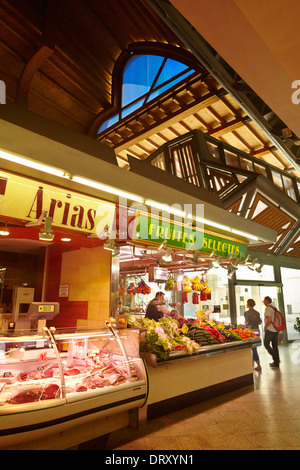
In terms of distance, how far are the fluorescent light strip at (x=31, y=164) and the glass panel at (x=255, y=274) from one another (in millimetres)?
9401

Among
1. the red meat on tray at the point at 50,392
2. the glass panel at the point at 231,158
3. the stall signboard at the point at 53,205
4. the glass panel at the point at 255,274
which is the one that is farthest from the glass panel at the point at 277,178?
the red meat on tray at the point at 50,392

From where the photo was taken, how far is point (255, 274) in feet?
40.3

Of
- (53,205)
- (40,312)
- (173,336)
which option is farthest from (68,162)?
(173,336)

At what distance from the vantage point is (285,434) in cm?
372

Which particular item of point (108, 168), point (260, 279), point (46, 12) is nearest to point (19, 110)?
point (108, 168)

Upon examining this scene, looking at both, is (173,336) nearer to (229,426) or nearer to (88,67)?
(229,426)

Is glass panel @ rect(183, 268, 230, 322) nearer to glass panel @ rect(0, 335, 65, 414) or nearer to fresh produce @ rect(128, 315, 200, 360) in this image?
fresh produce @ rect(128, 315, 200, 360)

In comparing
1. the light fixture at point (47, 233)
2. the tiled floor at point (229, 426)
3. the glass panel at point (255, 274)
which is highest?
the glass panel at point (255, 274)

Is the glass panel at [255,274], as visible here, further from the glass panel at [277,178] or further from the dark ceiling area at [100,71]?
the dark ceiling area at [100,71]

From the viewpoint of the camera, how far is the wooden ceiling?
7227mm

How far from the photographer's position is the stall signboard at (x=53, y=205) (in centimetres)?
362

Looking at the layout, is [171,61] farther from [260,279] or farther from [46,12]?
[260,279]

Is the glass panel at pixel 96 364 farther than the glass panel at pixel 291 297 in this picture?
No
